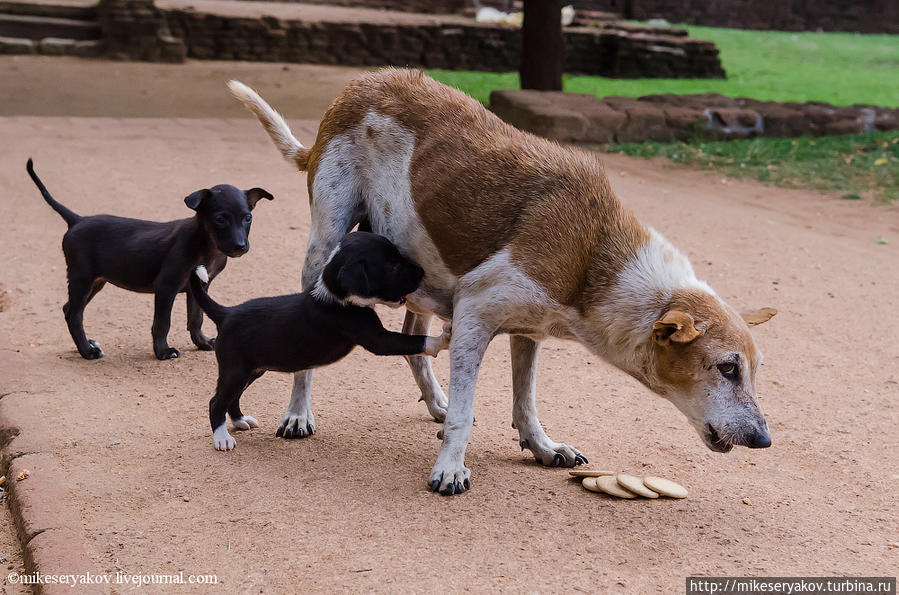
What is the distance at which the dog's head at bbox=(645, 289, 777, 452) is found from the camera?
346 cm

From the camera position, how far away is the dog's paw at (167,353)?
5340 millimetres

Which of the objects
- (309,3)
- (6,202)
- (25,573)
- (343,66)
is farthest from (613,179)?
(309,3)

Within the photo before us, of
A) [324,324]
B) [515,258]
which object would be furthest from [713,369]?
[324,324]

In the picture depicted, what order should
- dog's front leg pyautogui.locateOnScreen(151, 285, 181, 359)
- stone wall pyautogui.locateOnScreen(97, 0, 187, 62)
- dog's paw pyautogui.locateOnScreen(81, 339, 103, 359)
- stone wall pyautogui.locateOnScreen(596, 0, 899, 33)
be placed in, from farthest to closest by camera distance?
stone wall pyautogui.locateOnScreen(596, 0, 899, 33) < stone wall pyautogui.locateOnScreen(97, 0, 187, 62) < dog's paw pyautogui.locateOnScreen(81, 339, 103, 359) < dog's front leg pyautogui.locateOnScreen(151, 285, 181, 359)

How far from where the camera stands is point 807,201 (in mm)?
9773

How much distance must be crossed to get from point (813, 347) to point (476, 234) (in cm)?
317

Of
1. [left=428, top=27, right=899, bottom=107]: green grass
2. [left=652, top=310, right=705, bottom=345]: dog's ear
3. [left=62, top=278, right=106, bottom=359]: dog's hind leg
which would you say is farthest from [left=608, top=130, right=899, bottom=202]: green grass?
[left=62, top=278, right=106, bottom=359]: dog's hind leg

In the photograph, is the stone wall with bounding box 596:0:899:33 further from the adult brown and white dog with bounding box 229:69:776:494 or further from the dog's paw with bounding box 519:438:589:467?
the dog's paw with bounding box 519:438:589:467

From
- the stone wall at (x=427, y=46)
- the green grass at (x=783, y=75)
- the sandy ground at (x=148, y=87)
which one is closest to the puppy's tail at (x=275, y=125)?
the sandy ground at (x=148, y=87)

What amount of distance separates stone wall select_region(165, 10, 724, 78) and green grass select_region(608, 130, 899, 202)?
26.8 ft

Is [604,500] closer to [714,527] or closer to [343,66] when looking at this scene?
[714,527]

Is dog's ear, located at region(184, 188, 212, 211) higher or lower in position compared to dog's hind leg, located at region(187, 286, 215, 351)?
higher

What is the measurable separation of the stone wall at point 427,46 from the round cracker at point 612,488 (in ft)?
51.0

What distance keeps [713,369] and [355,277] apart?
1476 mm
